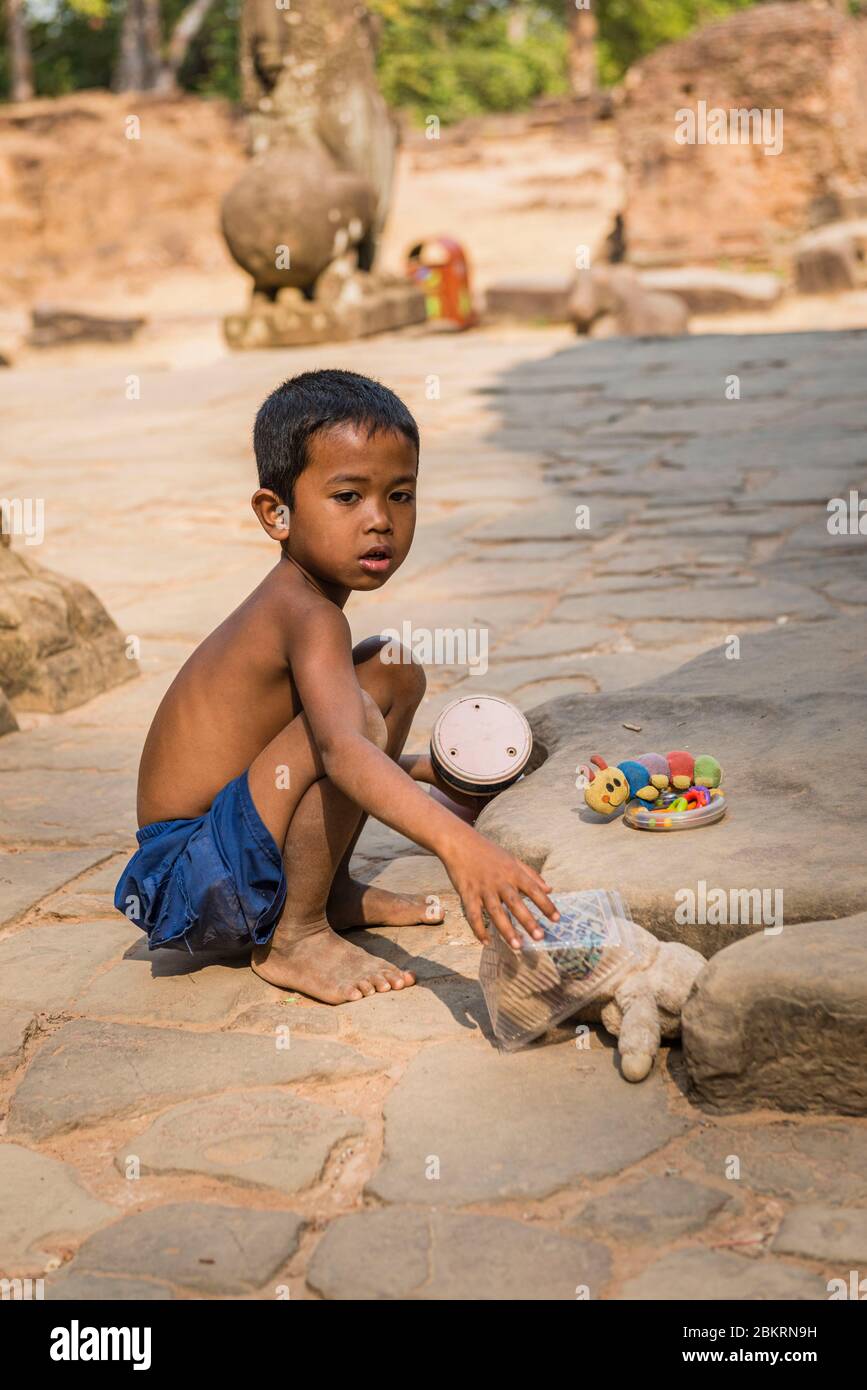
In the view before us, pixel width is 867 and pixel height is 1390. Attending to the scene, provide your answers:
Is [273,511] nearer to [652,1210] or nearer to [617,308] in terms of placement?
[652,1210]

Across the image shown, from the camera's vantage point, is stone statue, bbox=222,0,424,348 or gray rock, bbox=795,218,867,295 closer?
stone statue, bbox=222,0,424,348

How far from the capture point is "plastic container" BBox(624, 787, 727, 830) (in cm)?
229

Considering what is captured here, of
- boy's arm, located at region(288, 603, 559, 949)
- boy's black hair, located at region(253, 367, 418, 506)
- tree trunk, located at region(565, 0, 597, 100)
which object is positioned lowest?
boy's arm, located at region(288, 603, 559, 949)

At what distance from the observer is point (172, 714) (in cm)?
238

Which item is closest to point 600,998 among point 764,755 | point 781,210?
point 764,755

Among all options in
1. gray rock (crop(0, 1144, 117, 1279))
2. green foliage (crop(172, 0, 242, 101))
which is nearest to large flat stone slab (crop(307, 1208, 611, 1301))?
gray rock (crop(0, 1144, 117, 1279))

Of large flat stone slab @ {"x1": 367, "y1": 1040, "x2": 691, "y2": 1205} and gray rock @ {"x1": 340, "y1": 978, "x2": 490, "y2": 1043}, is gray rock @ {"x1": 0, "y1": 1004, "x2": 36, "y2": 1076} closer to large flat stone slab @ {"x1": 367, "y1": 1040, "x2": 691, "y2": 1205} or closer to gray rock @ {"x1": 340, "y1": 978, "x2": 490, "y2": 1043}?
gray rock @ {"x1": 340, "y1": 978, "x2": 490, "y2": 1043}

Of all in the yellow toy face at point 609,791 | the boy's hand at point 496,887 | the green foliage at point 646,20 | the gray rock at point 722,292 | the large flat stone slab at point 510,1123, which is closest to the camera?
the large flat stone slab at point 510,1123

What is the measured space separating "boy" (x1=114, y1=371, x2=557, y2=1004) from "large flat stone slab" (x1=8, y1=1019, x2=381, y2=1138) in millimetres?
163

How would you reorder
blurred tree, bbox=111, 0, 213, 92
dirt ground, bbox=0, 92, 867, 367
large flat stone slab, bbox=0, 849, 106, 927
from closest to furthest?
large flat stone slab, bbox=0, 849, 106, 927
dirt ground, bbox=0, 92, 867, 367
blurred tree, bbox=111, 0, 213, 92

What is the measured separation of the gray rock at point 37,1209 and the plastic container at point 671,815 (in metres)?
1.00

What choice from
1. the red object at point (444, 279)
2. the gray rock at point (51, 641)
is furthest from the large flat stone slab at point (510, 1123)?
the red object at point (444, 279)

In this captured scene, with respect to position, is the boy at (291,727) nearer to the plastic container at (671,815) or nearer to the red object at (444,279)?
the plastic container at (671,815)

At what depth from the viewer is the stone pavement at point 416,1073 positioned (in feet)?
5.32
